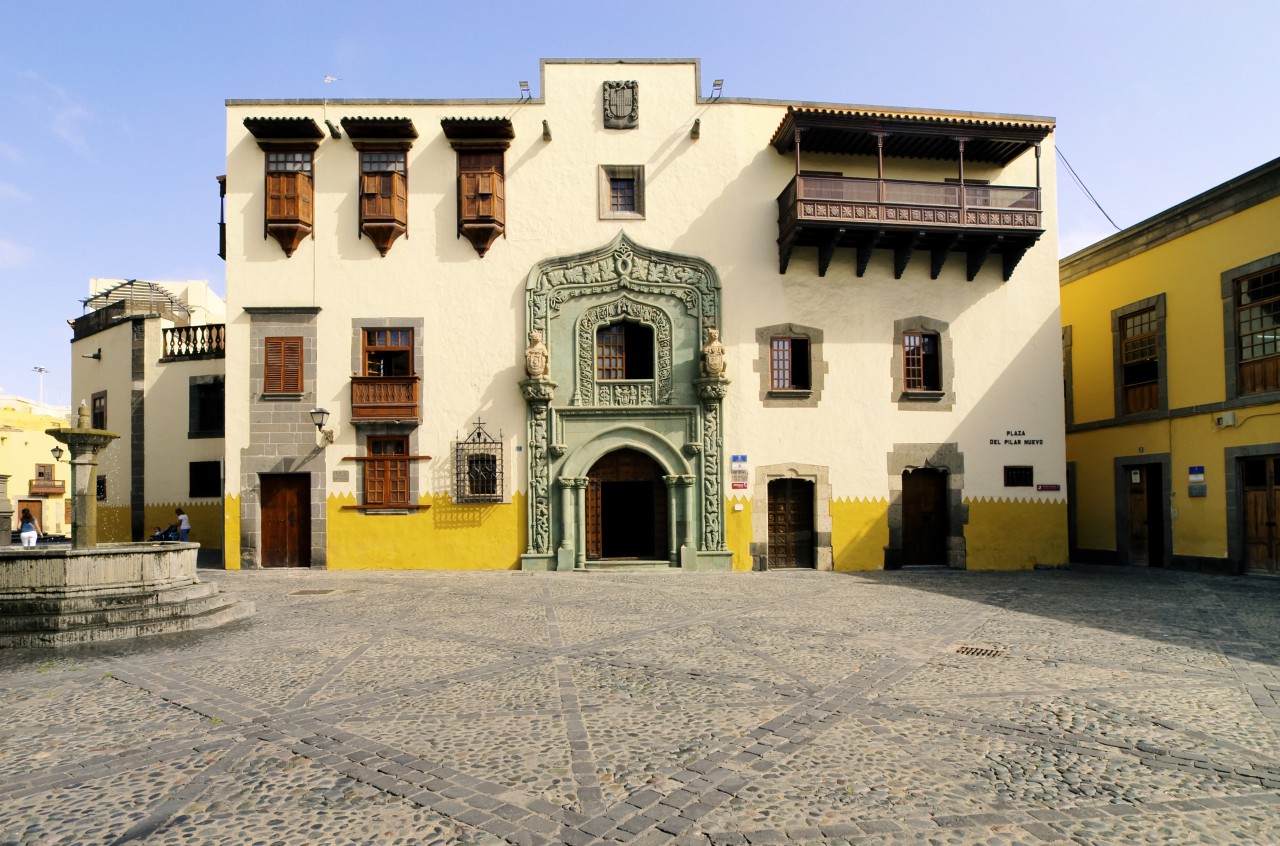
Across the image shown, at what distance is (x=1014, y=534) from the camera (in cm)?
1995

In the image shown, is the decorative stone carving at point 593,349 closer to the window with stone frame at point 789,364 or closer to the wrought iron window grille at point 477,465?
the wrought iron window grille at point 477,465

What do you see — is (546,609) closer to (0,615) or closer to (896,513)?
(0,615)

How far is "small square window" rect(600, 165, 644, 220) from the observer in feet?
65.6

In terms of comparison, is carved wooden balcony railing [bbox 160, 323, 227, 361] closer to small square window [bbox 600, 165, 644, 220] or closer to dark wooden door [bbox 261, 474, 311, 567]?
dark wooden door [bbox 261, 474, 311, 567]

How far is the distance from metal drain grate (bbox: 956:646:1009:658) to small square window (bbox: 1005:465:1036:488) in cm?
1196

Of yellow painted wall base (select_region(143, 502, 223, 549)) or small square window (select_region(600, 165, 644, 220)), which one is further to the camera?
yellow painted wall base (select_region(143, 502, 223, 549))

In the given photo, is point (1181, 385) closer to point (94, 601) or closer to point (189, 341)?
point (94, 601)

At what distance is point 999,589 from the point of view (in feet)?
50.8

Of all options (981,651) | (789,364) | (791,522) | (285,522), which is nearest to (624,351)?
(789,364)

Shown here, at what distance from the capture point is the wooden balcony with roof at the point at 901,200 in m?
18.7

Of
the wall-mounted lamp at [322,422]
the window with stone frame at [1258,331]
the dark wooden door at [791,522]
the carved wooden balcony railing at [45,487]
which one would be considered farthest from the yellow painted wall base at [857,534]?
the carved wooden balcony railing at [45,487]

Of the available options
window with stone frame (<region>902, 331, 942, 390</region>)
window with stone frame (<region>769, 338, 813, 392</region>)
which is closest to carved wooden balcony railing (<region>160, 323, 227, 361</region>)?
window with stone frame (<region>769, 338, 813, 392</region>)

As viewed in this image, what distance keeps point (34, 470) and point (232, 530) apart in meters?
32.6

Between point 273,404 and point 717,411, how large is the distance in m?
11.1
